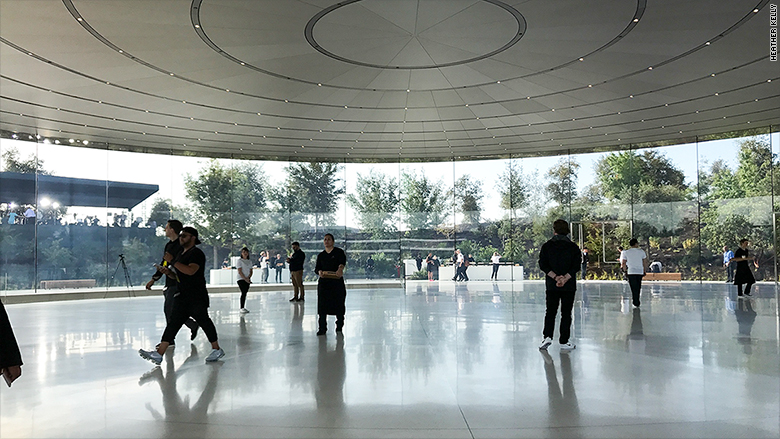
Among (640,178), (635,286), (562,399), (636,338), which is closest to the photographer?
(562,399)

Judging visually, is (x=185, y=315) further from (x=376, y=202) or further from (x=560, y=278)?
(x=376, y=202)

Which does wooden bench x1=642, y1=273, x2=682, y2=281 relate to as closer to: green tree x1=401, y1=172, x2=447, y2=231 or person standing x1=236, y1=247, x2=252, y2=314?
green tree x1=401, y1=172, x2=447, y2=231

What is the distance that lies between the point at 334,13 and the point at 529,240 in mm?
19099

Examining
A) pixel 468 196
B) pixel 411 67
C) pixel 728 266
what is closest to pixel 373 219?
pixel 468 196

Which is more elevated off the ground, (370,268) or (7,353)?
(7,353)

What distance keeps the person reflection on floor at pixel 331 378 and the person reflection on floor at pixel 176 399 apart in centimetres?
99

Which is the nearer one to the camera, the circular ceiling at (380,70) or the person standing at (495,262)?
the circular ceiling at (380,70)

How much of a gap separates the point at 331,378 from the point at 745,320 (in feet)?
28.7

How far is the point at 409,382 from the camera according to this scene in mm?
5609

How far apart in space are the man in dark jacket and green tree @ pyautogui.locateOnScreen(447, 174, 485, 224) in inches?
765

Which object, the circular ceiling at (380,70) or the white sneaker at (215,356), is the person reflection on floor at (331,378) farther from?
the circular ceiling at (380,70)

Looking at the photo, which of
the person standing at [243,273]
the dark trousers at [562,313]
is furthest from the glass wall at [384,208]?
the dark trousers at [562,313]

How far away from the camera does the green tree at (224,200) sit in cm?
2441

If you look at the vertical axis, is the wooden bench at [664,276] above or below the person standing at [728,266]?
below
